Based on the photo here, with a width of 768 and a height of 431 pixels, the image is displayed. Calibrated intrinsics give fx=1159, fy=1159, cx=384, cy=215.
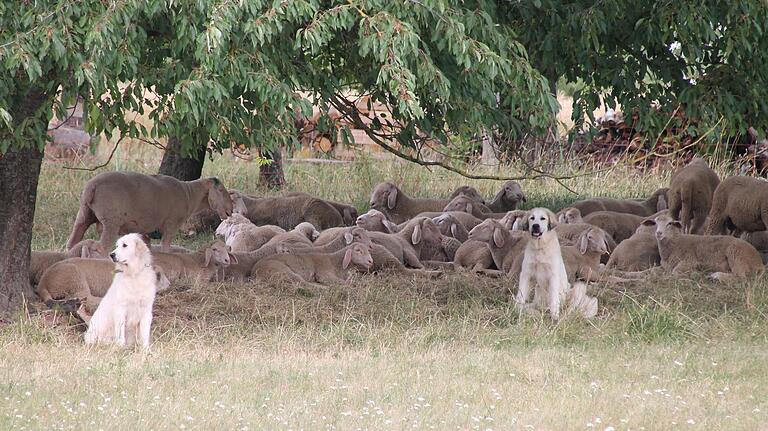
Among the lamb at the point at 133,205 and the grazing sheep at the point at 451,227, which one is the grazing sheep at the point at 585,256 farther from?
the lamb at the point at 133,205

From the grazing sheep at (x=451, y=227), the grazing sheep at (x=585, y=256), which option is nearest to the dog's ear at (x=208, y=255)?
the grazing sheep at (x=585, y=256)

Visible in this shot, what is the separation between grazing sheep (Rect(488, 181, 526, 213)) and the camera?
17.0 meters

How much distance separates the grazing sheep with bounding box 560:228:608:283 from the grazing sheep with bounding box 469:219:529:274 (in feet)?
1.82

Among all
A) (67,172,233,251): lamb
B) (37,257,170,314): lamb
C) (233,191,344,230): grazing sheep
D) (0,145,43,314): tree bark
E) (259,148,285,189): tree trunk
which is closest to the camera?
(0,145,43,314): tree bark

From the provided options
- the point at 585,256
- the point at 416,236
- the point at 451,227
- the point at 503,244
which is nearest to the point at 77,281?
the point at 416,236

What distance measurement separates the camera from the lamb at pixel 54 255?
444 inches

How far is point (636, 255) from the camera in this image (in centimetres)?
1299

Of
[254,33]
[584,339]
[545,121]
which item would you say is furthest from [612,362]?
[254,33]

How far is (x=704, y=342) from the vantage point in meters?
9.52

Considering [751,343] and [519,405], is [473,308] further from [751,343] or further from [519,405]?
[519,405]

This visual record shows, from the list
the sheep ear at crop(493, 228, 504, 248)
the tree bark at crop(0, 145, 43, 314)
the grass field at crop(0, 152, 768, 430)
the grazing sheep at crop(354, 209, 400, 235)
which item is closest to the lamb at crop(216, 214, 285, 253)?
the grazing sheep at crop(354, 209, 400, 235)

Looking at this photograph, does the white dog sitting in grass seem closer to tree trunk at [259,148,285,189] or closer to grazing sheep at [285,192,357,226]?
grazing sheep at [285,192,357,226]

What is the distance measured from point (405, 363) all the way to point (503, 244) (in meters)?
4.51

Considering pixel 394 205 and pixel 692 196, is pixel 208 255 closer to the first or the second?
pixel 394 205
